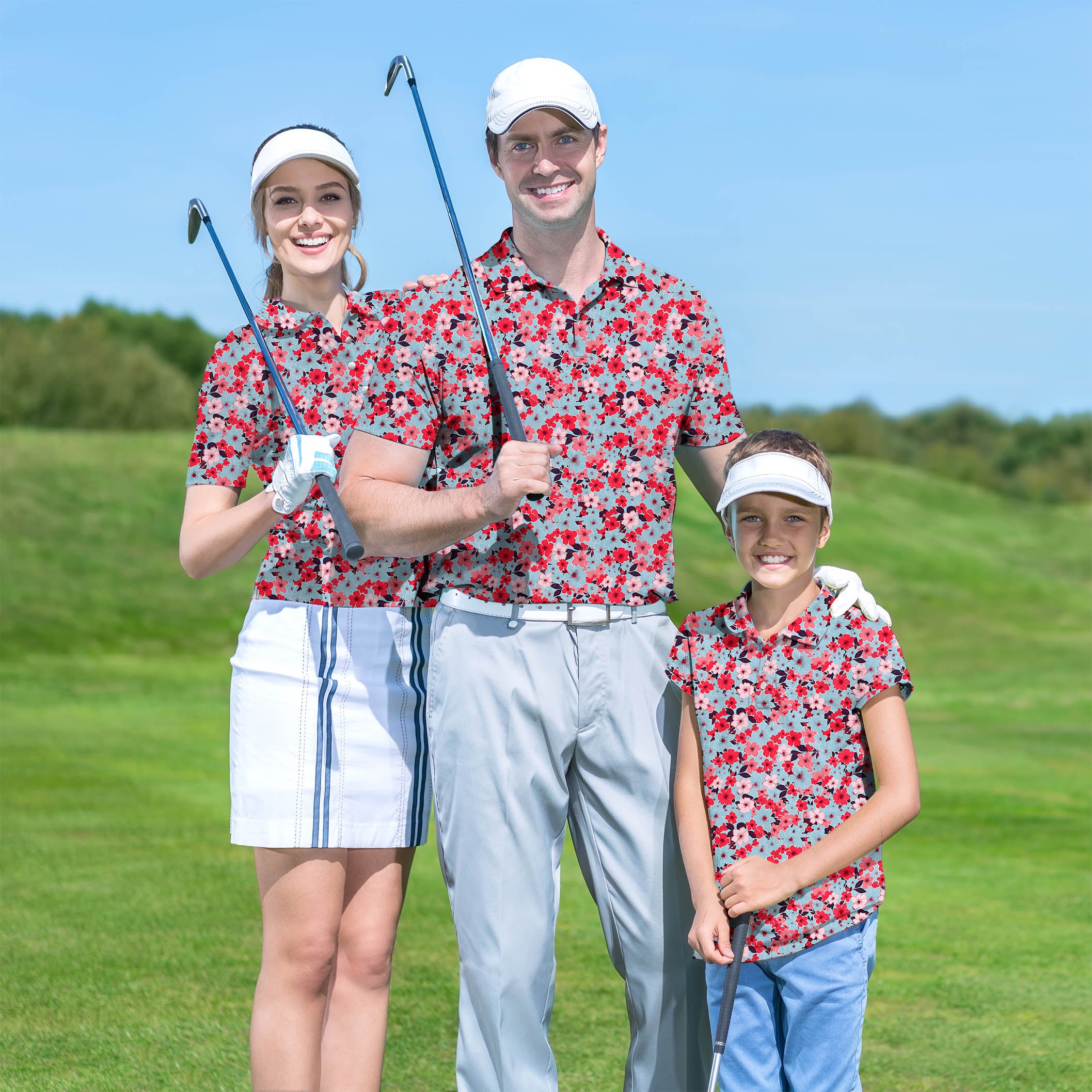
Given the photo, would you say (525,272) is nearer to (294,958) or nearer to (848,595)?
(848,595)

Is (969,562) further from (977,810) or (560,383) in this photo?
(560,383)

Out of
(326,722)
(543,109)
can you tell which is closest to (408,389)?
(543,109)

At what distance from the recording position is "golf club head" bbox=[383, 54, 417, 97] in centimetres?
291

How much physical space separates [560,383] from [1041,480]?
5130cm

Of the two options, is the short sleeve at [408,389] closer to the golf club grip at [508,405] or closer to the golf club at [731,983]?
the golf club grip at [508,405]

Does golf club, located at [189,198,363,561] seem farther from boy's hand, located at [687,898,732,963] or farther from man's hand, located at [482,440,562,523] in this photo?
boy's hand, located at [687,898,732,963]

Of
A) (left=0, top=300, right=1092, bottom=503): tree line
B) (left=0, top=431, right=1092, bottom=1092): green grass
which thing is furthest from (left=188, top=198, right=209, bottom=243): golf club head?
(left=0, top=300, right=1092, bottom=503): tree line

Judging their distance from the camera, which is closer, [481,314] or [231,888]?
[481,314]

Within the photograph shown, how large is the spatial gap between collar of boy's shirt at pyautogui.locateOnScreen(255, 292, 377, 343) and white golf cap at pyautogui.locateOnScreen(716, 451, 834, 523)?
0.86 metres

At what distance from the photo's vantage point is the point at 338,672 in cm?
290

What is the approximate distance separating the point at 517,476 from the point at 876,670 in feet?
2.39

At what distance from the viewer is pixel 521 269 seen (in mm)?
2768

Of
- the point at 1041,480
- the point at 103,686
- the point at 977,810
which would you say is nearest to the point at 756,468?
the point at 977,810

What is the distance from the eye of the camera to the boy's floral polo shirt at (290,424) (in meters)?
2.92
